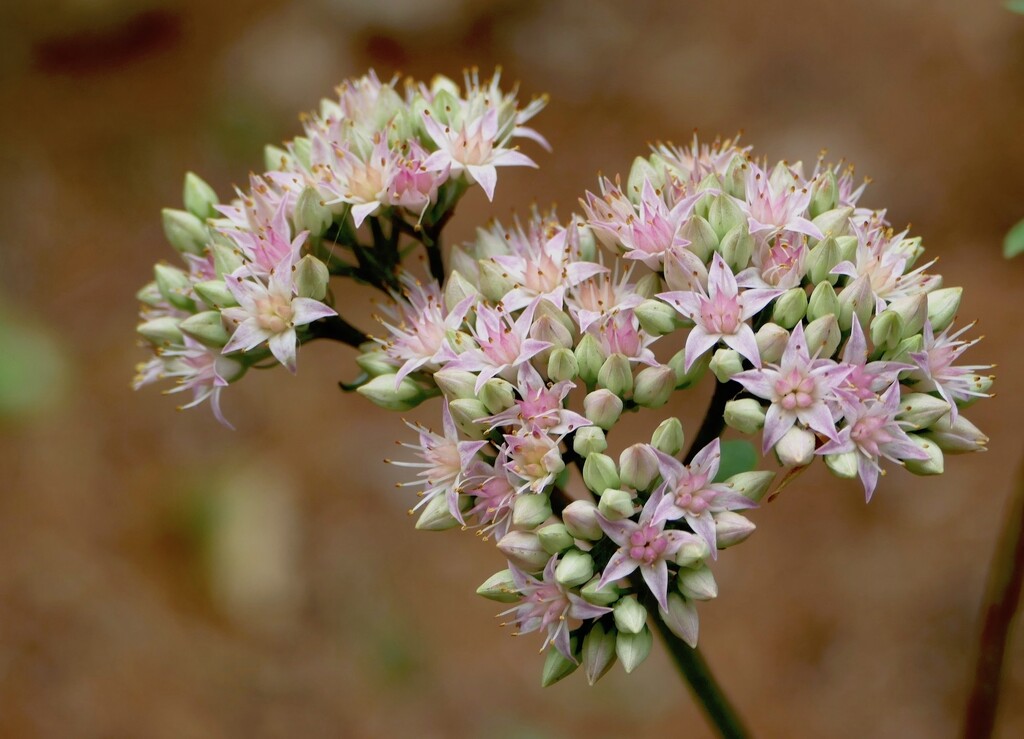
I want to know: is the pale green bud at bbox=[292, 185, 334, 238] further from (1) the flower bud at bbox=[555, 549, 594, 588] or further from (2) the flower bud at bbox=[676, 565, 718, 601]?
(2) the flower bud at bbox=[676, 565, 718, 601]

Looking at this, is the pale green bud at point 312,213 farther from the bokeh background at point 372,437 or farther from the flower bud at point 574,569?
the bokeh background at point 372,437

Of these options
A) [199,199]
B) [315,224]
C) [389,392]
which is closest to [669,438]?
[389,392]

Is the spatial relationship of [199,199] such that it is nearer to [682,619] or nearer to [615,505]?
[615,505]

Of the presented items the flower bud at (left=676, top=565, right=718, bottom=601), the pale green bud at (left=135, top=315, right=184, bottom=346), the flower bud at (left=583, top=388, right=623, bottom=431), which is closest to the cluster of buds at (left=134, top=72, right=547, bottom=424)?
the pale green bud at (left=135, top=315, right=184, bottom=346)

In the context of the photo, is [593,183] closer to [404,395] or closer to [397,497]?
[397,497]

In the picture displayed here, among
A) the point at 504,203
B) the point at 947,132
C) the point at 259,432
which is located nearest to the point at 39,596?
the point at 259,432

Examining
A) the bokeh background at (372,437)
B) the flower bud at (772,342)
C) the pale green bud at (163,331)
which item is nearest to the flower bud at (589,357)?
the flower bud at (772,342)
